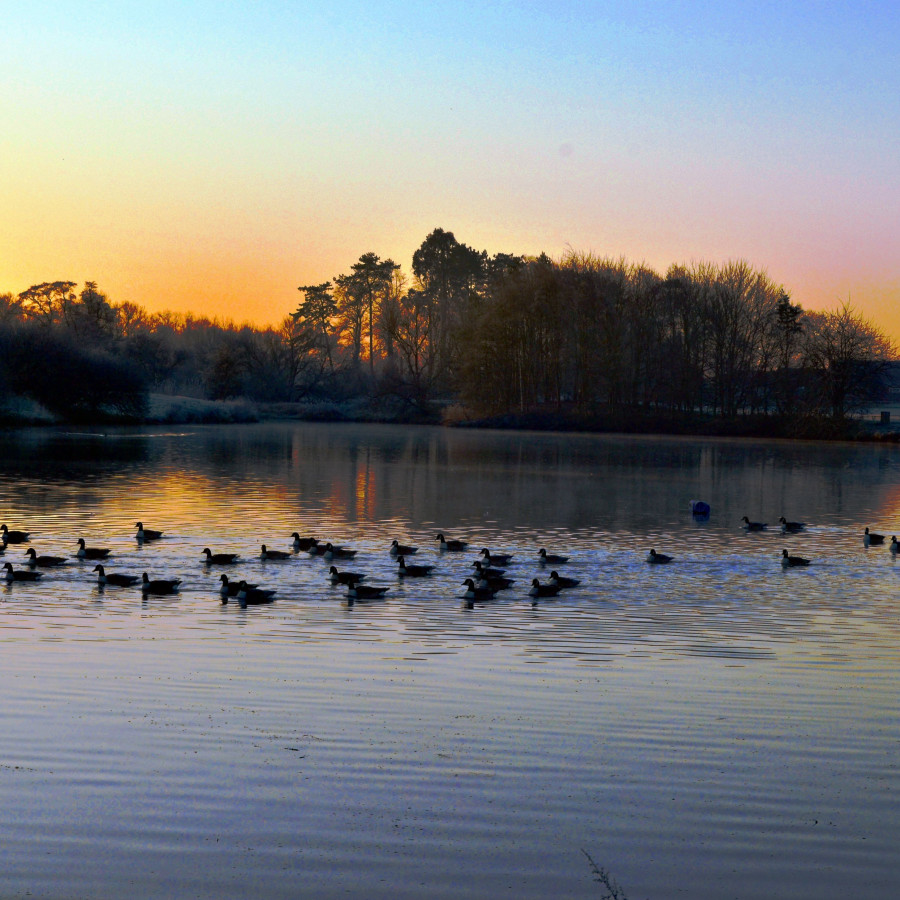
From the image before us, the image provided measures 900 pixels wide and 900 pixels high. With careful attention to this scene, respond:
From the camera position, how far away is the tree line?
260 feet

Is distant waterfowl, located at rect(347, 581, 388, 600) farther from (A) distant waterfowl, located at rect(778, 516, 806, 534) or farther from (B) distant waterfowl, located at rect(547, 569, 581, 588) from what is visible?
(A) distant waterfowl, located at rect(778, 516, 806, 534)

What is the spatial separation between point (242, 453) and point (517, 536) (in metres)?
31.8

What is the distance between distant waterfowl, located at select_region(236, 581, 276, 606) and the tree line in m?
60.3

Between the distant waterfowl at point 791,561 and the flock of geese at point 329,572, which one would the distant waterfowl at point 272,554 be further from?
the distant waterfowl at point 791,561

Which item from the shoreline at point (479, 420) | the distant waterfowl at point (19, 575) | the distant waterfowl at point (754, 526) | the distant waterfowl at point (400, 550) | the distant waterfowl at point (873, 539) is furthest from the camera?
the shoreline at point (479, 420)

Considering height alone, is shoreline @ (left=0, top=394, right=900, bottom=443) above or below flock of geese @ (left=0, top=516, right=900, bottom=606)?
above

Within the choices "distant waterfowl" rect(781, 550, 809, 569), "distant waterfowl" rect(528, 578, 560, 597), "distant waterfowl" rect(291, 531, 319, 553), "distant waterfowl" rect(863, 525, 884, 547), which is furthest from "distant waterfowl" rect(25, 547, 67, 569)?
"distant waterfowl" rect(863, 525, 884, 547)

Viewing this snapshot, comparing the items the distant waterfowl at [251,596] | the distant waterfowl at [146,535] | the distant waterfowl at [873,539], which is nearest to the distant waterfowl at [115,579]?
the distant waterfowl at [251,596]

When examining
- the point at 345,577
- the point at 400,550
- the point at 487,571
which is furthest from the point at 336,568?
the point at 400,550

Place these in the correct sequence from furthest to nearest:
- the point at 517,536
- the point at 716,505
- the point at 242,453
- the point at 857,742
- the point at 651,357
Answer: the point at 651,357 → the point at 242,453 → the point at 716,505 → the point at 517,536 → the point at 857,742

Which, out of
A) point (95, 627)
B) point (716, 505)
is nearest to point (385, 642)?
point (95, 627)

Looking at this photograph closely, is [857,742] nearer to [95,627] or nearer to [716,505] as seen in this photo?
[95,627]

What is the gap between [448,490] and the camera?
3866 cm

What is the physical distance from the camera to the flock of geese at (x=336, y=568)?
1783 cm
